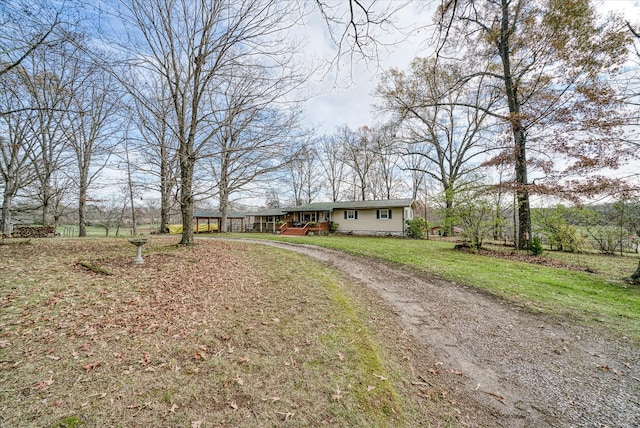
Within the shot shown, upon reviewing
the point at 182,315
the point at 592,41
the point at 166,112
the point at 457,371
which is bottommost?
the point at 457,371

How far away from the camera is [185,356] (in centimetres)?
297

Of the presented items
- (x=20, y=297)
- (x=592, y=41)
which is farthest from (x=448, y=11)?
(x=592, y=41)

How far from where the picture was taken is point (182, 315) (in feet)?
12.9

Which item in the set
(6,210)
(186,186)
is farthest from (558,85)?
(6,210)

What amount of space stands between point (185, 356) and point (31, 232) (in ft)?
57.3

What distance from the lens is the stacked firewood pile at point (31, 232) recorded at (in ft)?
41.4

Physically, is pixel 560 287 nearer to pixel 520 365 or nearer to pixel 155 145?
pixel 520 365

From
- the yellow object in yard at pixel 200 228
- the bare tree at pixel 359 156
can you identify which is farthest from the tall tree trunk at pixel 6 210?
the bare tree at pixel 359 156

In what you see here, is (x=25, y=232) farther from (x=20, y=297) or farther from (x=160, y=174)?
(x=20, y=297)

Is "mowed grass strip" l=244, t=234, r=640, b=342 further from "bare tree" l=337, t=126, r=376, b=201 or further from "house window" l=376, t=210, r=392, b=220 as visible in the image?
"bare tree" l=337, t=126, r=376, b=201

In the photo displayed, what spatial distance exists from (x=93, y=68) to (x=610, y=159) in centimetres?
1689

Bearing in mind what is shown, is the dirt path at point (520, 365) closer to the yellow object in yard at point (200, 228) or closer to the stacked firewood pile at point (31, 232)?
the stacked firewood pile at point (31, 232)

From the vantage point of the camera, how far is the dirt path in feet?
7.86

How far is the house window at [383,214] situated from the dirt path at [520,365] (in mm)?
15615
